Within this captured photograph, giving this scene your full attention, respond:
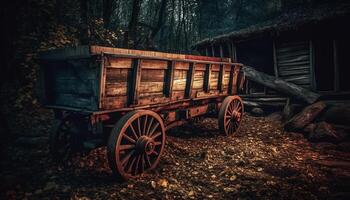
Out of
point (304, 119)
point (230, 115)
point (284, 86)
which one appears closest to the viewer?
point (230, 115)

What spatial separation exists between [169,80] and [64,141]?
2.32 metres

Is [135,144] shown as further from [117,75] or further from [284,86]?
[284,86]

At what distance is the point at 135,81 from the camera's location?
3945mm

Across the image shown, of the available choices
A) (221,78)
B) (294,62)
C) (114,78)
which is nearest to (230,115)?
A: (221,78)

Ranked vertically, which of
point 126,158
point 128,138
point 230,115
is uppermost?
point 230,115

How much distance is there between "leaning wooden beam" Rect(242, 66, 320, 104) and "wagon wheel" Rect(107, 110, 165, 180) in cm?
677

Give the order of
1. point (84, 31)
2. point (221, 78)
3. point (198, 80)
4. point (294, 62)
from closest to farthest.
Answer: point (198, 80), point (221, 78), point (84, 31), point (294, 62)

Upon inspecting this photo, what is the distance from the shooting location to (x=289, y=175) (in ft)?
13.9

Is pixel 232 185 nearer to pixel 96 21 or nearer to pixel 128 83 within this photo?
pixel 128 83

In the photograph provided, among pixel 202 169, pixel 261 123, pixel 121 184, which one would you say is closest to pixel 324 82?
pixel 261 123

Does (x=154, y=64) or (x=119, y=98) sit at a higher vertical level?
(x=154, y=64)

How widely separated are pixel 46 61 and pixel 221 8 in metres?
20.9

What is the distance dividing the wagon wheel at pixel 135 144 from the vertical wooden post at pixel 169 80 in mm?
691

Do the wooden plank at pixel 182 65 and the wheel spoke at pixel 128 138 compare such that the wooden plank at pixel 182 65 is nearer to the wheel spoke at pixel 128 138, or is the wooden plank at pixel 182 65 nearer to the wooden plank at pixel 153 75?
the wooden plank at pixel 153 75
